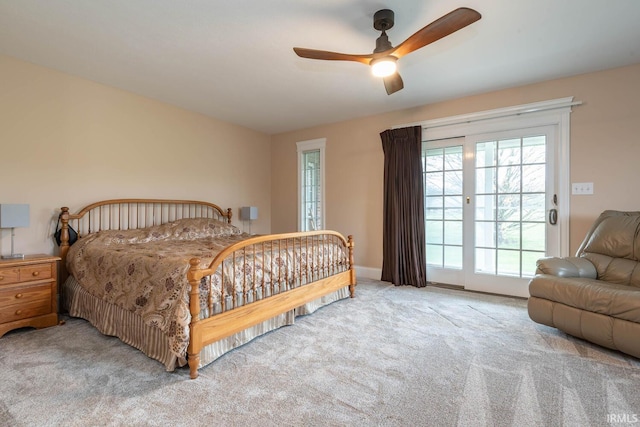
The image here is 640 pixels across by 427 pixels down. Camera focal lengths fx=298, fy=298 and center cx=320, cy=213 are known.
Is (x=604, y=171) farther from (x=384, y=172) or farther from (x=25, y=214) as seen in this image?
(x=25, y=214)

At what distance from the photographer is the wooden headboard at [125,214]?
3109 millimetres

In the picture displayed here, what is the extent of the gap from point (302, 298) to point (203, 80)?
257 centimetres

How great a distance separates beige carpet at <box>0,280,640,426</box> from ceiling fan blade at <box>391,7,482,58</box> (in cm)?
213

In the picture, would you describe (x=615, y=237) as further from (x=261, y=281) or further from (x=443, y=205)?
(x=261, y=281)

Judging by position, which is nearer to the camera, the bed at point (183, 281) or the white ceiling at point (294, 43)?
the bed at point (183, 281)

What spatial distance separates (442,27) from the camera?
1818mm

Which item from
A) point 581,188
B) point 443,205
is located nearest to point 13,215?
point 443,205

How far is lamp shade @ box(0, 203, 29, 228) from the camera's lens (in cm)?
255

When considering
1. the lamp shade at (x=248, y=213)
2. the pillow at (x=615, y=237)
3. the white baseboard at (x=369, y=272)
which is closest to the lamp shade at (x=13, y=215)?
the lamp shade at (x=248, y=213)

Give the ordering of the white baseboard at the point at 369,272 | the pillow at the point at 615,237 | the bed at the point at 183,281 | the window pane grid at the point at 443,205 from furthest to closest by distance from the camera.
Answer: the white baseboard at the point at 369,272 → the window pane grid at the point at 443,205 → the pillow at the point at 615,237 → the bed at the point at 183,281

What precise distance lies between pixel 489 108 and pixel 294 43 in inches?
98.8

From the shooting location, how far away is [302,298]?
2.75m

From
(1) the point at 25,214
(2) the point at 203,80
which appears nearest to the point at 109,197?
(1) the point at 25,214

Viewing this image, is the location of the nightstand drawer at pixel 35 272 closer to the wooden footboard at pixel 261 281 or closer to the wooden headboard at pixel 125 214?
the wooden headboard at pixel 125 214
